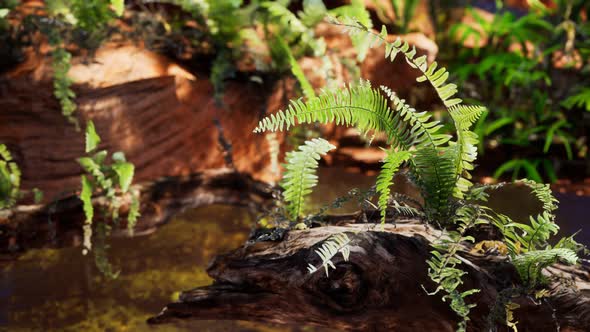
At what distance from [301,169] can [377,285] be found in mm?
568

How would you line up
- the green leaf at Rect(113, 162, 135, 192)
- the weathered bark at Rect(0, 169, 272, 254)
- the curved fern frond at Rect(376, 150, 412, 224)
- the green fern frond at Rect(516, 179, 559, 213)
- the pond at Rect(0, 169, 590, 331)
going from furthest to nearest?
the weathered bark at Rect(0, 169, 272, 254) → the green leaf at Rect(113, 162, 135, 192) → the pond at Rect(0, 169, 590, 331) → the green fern frond at Rect(516, 179, 559, 213) → the curved fern frond at Rect(376, 150, 412, 224)

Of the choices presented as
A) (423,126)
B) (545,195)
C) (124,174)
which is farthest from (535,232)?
(124,174)

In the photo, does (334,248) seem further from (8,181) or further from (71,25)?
(71,25)

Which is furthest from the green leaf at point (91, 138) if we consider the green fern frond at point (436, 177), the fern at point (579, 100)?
the fern at point (579, 100)

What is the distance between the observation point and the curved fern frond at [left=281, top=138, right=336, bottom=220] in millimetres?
2189

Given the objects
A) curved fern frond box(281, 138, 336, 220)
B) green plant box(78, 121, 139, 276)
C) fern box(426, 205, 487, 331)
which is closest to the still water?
green plant box(78, 121, 139, 276)

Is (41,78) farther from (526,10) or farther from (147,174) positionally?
(526,10)

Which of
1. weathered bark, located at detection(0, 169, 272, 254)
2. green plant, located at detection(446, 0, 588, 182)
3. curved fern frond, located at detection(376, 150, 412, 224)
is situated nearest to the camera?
curved fern frond, located at detection(376, 150, 412, 224)

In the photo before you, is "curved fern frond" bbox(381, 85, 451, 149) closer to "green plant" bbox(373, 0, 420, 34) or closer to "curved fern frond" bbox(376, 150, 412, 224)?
"curved fern frond" bbox(376, 150, 412, 224)

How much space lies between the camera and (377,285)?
2.05 meters

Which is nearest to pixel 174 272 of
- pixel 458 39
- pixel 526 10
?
pixel 458 39

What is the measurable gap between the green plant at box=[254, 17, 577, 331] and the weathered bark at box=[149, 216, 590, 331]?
0.23 feet

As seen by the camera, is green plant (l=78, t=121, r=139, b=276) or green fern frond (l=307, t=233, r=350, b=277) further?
green plant (l=78, t=121, r=139, b=276)

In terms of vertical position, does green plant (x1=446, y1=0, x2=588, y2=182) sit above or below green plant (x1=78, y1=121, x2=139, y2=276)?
above
